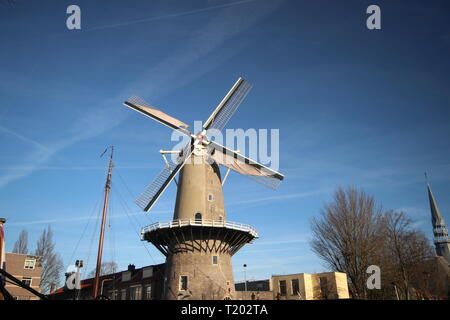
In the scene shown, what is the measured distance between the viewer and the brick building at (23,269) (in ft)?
138

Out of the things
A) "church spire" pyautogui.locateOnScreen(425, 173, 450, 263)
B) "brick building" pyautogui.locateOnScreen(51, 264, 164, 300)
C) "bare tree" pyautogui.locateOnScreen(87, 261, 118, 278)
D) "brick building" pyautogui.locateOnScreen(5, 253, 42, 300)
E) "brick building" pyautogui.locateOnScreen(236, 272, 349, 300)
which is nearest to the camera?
"brick building" pyautogui.locateOnScreen(51, 264, 164, 300)

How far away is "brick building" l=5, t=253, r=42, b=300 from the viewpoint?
1659 inches

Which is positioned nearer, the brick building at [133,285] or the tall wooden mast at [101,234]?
the tall wooden mast at [101,234]

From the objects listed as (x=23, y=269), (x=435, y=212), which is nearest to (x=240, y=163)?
(x=23, y=269)

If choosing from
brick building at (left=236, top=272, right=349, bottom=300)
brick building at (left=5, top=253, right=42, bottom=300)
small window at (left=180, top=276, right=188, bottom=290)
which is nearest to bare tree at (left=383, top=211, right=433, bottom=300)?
brick building at (left=236, top=272, right=349, bottom=300)

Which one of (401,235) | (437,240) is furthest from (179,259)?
(437,240)

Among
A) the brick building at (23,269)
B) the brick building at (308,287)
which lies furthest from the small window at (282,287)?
the brick building at (23,269)

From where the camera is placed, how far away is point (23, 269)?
144 ft

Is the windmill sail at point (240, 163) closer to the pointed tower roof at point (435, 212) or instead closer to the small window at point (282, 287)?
the small window at point (282, 287)

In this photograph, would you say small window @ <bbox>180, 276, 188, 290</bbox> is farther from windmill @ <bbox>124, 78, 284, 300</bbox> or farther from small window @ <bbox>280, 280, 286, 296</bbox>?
small window @ <bbox>280, 280, 286, 296</bbox>

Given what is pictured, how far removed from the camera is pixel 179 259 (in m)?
29.9

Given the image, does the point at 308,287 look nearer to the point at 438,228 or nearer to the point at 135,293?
the point at 135,293
